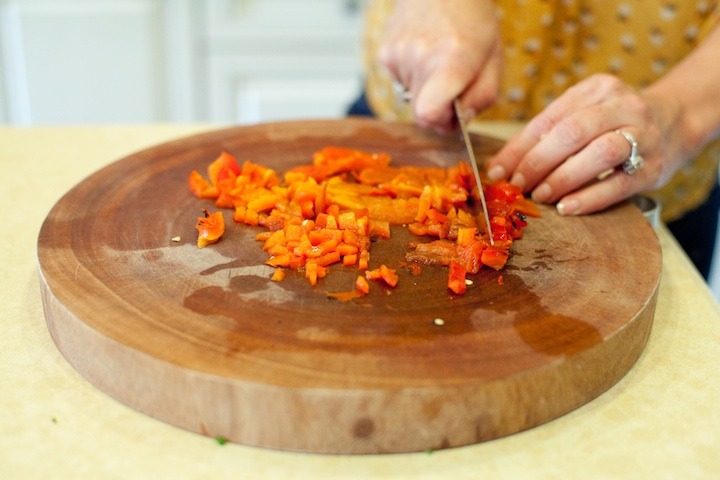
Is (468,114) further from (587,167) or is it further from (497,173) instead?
(587,167)

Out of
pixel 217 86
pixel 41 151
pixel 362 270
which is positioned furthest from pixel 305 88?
pixel 362 270

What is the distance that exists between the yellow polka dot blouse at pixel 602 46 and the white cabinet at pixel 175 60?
4.94ft

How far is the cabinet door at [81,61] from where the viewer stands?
3.30 metres

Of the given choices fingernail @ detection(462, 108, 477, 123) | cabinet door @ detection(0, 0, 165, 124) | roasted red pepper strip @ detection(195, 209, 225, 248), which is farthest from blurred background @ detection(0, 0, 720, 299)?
roasted red pepper strip @ detection(195, 209, 225, 248)

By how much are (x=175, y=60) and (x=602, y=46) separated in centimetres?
216

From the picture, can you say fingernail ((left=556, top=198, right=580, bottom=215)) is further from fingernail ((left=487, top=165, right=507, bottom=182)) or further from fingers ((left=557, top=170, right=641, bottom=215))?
fingernail ((left=487, top=165, right=507, bottom=182))

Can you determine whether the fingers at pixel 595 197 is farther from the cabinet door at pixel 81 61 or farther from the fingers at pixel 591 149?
the cabinet door at pixel 81 61

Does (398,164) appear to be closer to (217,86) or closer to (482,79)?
(482,79)

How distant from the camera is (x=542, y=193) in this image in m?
1.37

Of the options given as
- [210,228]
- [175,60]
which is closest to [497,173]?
[210,228]

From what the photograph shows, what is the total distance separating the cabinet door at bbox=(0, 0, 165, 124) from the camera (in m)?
3.30

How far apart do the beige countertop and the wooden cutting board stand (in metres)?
0.02

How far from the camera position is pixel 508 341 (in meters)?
0.95

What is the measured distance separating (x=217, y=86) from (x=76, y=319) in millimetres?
2669
